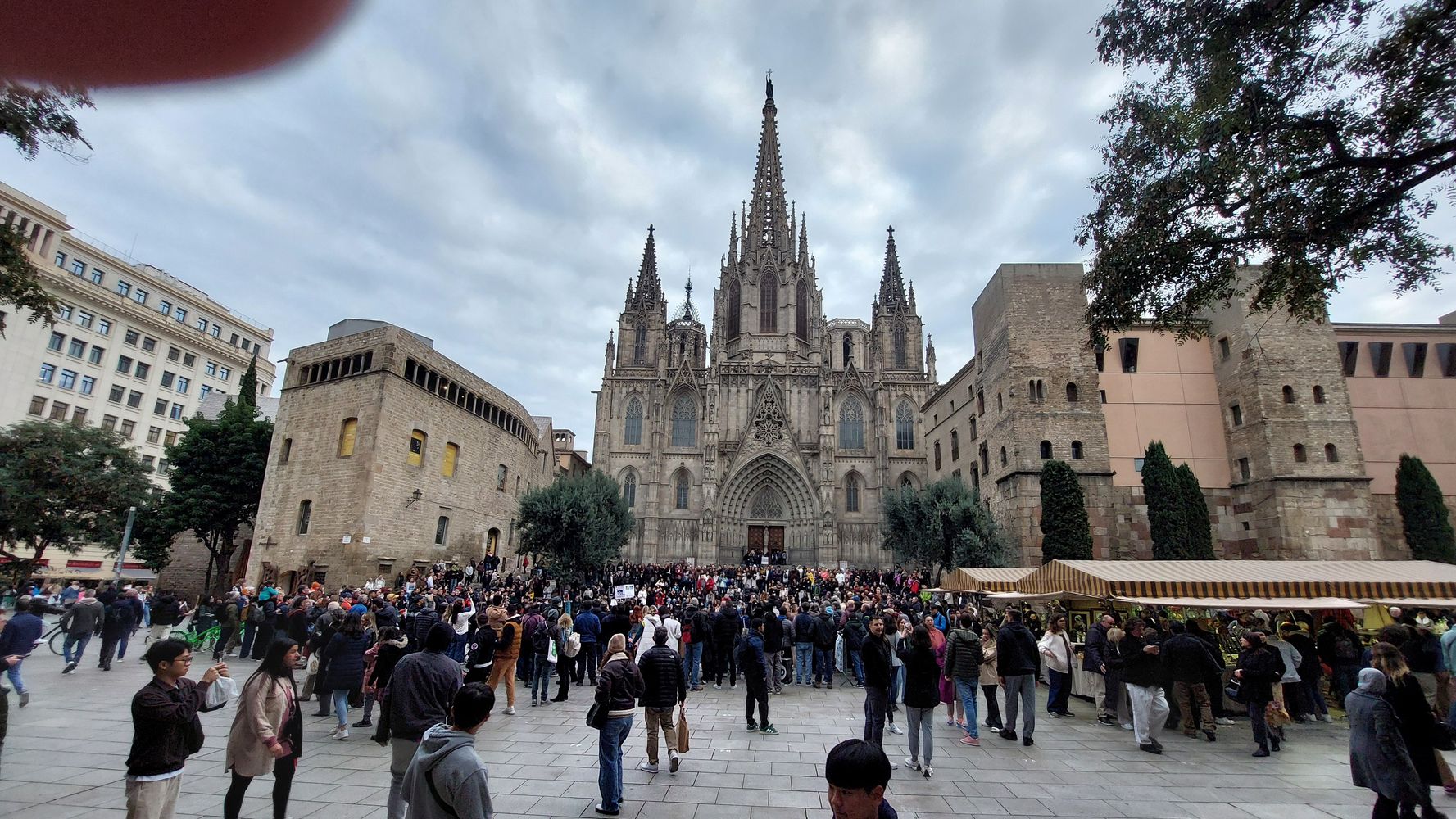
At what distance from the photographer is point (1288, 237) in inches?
286

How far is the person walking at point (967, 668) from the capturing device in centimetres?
718

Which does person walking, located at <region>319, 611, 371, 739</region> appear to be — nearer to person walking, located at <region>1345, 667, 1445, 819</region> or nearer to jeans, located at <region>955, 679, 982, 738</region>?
jeans, located at <region>955, 679, 982, 738</region>

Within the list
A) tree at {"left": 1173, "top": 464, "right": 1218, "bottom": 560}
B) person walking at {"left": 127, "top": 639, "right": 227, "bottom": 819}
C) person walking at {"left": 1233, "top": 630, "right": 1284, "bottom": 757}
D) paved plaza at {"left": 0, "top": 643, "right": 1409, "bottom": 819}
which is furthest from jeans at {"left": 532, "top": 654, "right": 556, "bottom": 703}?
tree at {"left": 1173, "top": 464, "right": 1218, "bottom": 560}

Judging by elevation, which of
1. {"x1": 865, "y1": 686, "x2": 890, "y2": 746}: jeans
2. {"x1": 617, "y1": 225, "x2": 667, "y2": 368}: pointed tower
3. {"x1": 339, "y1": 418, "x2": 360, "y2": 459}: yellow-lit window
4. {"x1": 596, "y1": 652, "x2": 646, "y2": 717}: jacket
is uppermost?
{"x1": 617, "y1": 225, "x2": 667, "y2": 368}: pointed tower

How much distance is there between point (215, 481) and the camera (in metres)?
23.6

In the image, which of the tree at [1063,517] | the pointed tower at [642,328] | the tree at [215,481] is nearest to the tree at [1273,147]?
the tree at [1063,517]

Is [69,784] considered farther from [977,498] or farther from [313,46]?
[977,498]

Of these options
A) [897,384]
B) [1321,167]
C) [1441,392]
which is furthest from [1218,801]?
[897,384]

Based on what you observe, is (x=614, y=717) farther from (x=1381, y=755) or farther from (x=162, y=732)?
(x=1381, y=755)

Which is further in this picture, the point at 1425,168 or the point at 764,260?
the point at 764,260

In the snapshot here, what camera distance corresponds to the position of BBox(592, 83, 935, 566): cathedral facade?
39.3m

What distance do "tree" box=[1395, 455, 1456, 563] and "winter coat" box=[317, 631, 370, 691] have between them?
27486 millimetres

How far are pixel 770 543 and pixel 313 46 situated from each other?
3851 centimetres

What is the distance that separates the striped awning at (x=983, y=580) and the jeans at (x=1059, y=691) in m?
4.12
